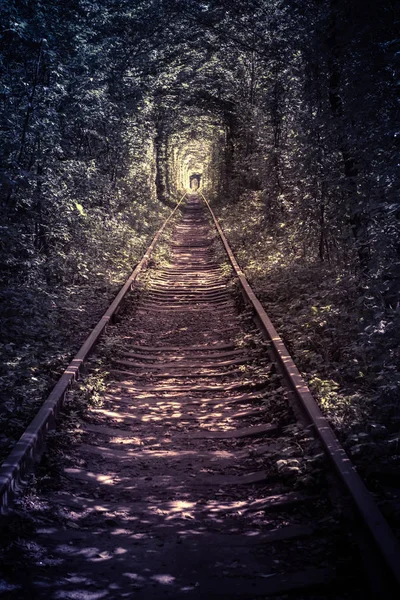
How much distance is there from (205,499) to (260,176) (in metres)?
13.1

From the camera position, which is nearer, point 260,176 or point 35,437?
point 35,437

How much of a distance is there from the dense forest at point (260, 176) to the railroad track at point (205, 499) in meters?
0.59

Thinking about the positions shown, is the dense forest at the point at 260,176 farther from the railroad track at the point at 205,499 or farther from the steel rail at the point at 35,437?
the railroad track at the point at 205,499

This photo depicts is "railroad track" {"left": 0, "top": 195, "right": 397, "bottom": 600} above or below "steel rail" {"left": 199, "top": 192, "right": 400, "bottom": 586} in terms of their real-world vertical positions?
below

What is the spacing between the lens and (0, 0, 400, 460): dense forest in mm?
5027

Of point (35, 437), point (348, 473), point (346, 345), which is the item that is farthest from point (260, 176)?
point (348, 473)

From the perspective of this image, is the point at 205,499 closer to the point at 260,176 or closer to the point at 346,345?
the point at 346,345

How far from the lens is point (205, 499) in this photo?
11.2ft

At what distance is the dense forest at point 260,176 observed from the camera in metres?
5.03

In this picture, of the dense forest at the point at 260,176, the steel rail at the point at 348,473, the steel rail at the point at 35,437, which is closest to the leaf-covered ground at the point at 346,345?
the dense forest at the point at 260,176

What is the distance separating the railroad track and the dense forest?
59 cm

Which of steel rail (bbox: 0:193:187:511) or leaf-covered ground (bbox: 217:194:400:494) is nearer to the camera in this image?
steel rail (bbox: 0:193:187:511)

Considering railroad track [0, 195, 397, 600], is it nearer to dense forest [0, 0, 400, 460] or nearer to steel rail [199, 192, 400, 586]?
steel rail [199, 192, 400, 586]

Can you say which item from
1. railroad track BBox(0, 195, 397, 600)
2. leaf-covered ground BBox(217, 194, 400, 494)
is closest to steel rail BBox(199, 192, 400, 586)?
railroad track BBox(0, 195, 397, 600)
